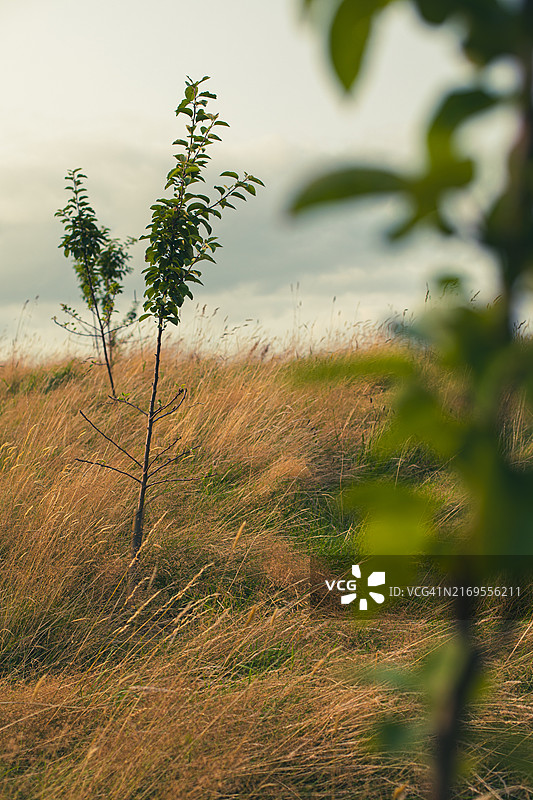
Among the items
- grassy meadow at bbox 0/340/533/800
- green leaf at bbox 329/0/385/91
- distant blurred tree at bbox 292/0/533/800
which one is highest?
green leaf at bbox 329/0/385/91

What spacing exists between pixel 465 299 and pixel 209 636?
9.52 ft

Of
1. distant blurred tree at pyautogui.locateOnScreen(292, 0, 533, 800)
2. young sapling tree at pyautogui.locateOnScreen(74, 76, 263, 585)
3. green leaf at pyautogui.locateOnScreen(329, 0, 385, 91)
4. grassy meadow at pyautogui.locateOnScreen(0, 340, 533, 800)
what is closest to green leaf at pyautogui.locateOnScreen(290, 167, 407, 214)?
distant blurred tree at pyautogui.locateOnScreen(292, 0, 533, 800)

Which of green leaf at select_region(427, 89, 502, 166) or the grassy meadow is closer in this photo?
green leaf at select_region(427, 89, 502, 166)

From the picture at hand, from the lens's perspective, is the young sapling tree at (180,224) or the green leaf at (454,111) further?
the young sapling tree at (180,224)

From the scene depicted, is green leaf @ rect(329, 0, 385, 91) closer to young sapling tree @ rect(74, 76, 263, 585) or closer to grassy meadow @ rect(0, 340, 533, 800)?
grassy meadow @ rect(0, 340, 533, 800)

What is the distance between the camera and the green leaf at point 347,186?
0.66 metres

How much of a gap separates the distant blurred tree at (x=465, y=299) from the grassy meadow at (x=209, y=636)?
18 cm

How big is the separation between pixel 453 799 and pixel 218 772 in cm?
93

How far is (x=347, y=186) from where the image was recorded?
26.5 inches

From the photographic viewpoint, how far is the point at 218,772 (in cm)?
226

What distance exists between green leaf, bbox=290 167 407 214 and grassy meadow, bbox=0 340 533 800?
289mm

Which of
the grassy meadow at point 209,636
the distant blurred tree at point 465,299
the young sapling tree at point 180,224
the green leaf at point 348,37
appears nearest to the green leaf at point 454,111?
the distant blurred tree at point 465,299

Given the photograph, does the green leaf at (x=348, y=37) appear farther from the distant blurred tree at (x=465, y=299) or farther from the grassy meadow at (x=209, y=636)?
the grassy meadow at (x=209, y=636)

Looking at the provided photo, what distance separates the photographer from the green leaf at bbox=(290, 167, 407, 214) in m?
0.66
